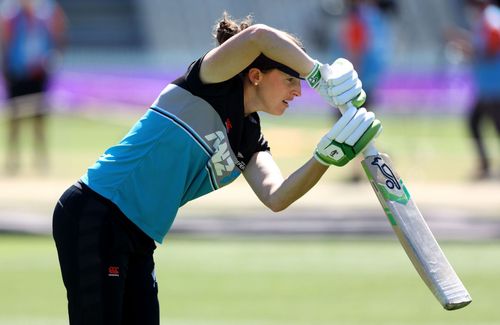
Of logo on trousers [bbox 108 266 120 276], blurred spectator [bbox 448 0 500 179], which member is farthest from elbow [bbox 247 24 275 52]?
blurred spectator [bbox 448 0 500 179]

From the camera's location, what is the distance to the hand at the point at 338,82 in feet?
15.8

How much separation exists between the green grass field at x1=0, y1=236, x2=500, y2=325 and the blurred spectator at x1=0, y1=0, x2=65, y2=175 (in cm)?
533

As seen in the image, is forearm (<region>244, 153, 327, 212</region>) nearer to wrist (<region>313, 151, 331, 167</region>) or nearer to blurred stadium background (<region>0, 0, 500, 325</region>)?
wrist (<region>313, 151, 331, 167</region>)

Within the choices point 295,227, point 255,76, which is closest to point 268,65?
point 255,76

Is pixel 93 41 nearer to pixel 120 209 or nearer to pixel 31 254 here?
pixel 31 254

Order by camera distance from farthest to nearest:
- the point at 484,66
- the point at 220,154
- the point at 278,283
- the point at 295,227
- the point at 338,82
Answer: the point at 484,66, the point at 295,227, the point at 278,283, the point at 220,154, the point at 338,82

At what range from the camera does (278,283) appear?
30.0 feet

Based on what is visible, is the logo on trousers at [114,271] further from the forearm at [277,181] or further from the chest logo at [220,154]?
the forearm at [277,181]

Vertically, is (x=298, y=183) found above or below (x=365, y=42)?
below

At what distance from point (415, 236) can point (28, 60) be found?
11.9m

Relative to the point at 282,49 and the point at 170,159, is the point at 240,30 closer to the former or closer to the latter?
the point at 282,49

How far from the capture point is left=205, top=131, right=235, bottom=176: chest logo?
500cm

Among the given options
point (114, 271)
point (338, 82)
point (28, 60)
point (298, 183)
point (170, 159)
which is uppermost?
point (28, 60)

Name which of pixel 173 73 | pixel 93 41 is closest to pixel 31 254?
pixel 173 73
